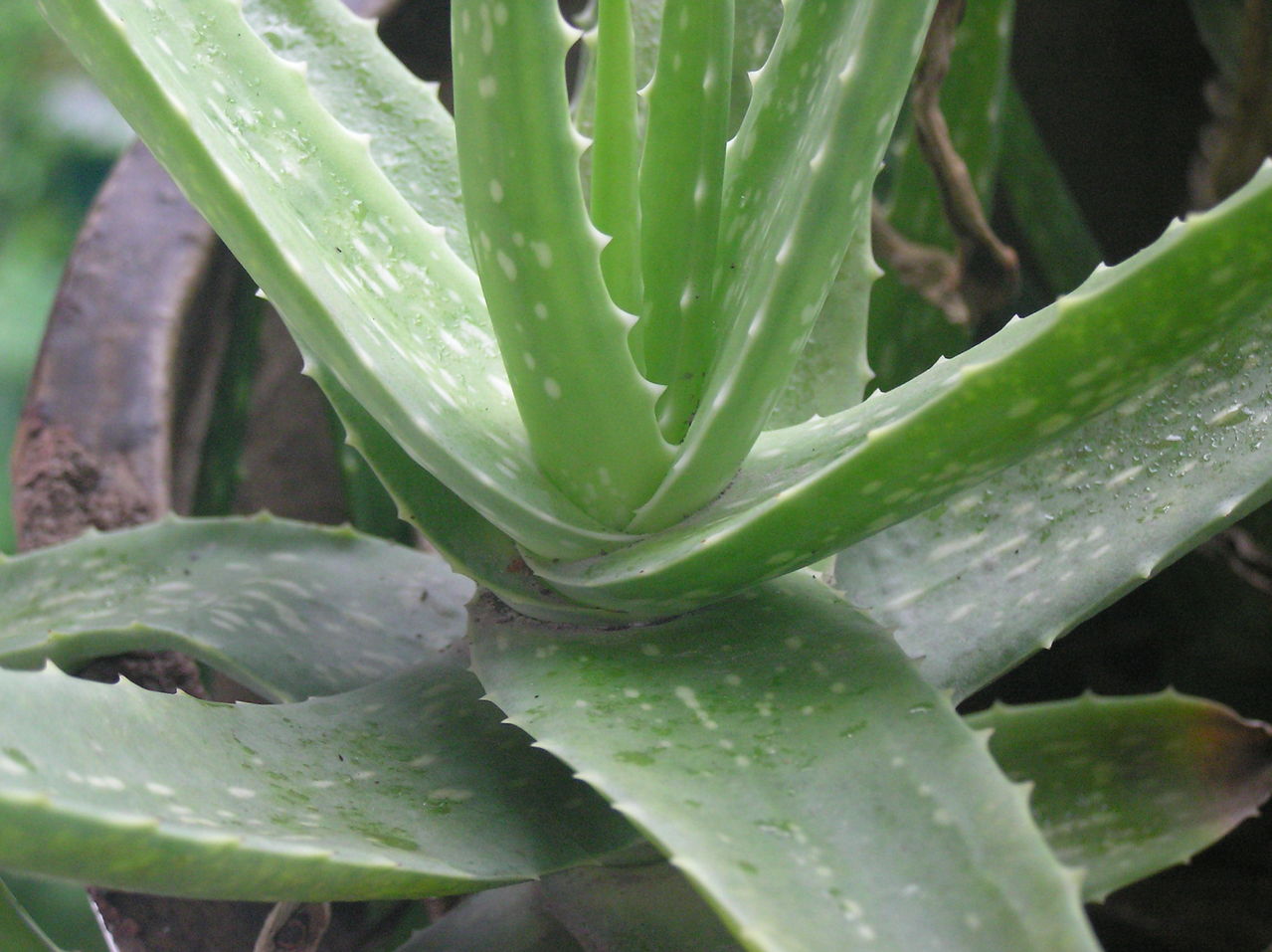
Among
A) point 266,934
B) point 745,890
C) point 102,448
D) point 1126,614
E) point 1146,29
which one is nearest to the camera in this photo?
point 745,890

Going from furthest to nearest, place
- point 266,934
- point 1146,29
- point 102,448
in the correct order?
point 1146,29 < point 102,448 < point 266,934

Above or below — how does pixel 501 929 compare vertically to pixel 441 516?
below

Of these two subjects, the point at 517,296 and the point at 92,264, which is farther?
the point at 92,264

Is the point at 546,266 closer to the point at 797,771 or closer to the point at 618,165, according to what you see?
the point at 618,165

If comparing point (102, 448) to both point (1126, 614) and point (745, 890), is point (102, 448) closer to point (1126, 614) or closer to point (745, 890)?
point (745, 890)

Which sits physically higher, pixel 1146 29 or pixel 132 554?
pixel 1146 29

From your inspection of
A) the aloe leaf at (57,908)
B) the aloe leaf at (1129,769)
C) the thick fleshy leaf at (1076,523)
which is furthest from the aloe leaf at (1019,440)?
the aloe leaf at (57,908)

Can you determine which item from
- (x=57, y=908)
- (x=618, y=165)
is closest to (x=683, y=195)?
(x=618, y=165)

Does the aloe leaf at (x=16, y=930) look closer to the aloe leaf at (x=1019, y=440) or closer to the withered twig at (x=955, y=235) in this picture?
the aloe leaf at (x=1019, y=440)

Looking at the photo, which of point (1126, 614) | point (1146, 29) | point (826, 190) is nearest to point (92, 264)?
point (826, 190)
